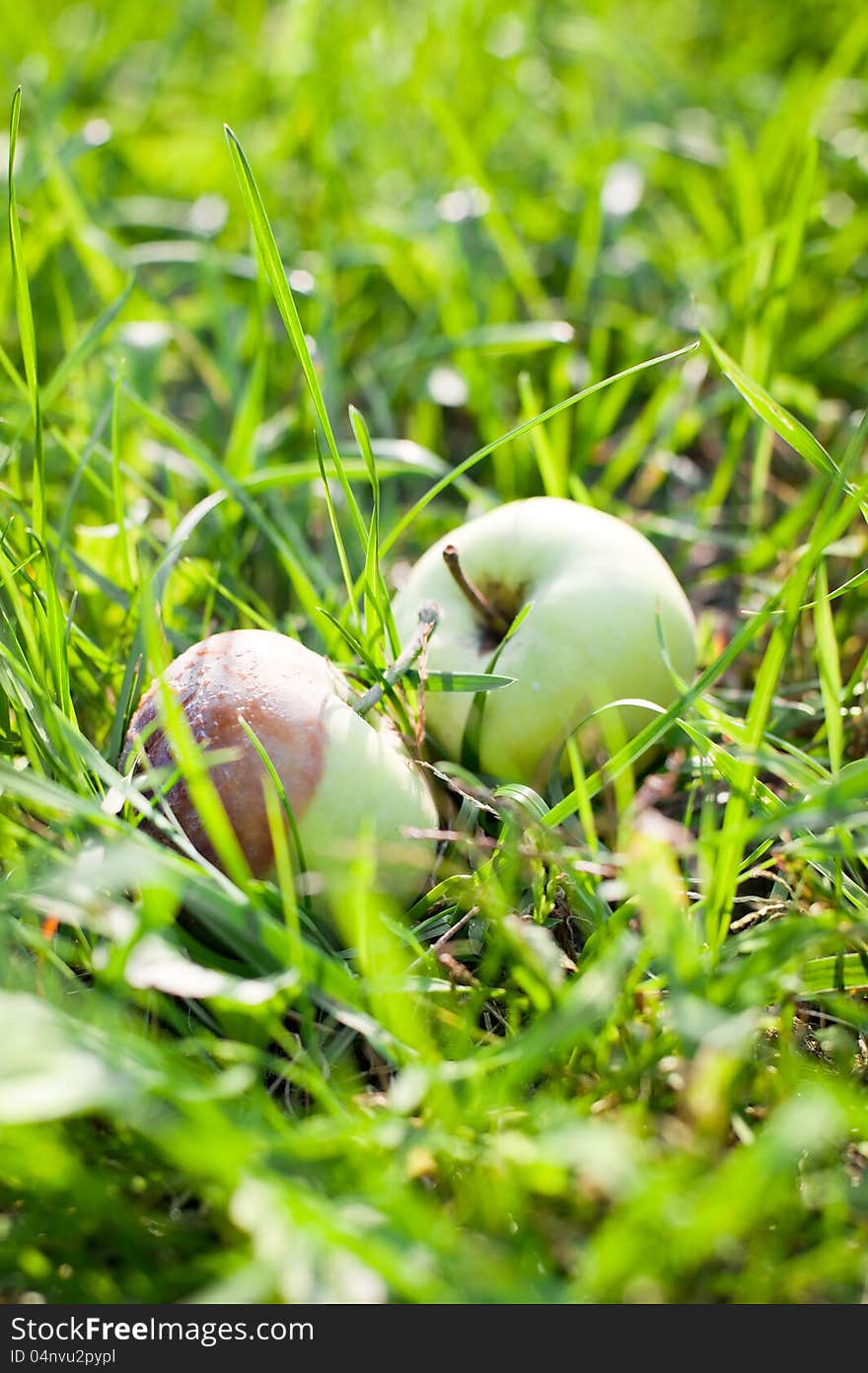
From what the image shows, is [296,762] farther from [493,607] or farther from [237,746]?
[493,607]

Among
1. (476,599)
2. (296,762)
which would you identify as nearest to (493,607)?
(476,599)

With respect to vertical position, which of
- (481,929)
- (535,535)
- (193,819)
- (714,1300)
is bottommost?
(714,1300)

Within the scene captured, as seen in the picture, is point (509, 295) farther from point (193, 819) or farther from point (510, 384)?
→ point (193, 819)

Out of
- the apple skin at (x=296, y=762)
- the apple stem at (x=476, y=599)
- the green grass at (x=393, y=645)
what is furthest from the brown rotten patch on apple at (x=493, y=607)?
the apple skin at (x=296, y=762)

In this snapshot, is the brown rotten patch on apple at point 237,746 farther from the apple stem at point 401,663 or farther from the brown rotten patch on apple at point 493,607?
the brown rotten patch on apple at point 493,607

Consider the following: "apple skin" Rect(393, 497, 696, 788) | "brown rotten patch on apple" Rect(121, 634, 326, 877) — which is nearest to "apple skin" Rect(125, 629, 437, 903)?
"brown rotten patch on apple" Rect(121, 634, 326, 877)

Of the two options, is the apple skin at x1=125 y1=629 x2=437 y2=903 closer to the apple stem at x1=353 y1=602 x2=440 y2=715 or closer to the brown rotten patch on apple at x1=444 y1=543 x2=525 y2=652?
the apple stem at x1=353 y1=602 x2=440 y2=715

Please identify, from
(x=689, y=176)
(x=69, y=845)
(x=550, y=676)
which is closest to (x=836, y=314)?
(x=689, y=176)
